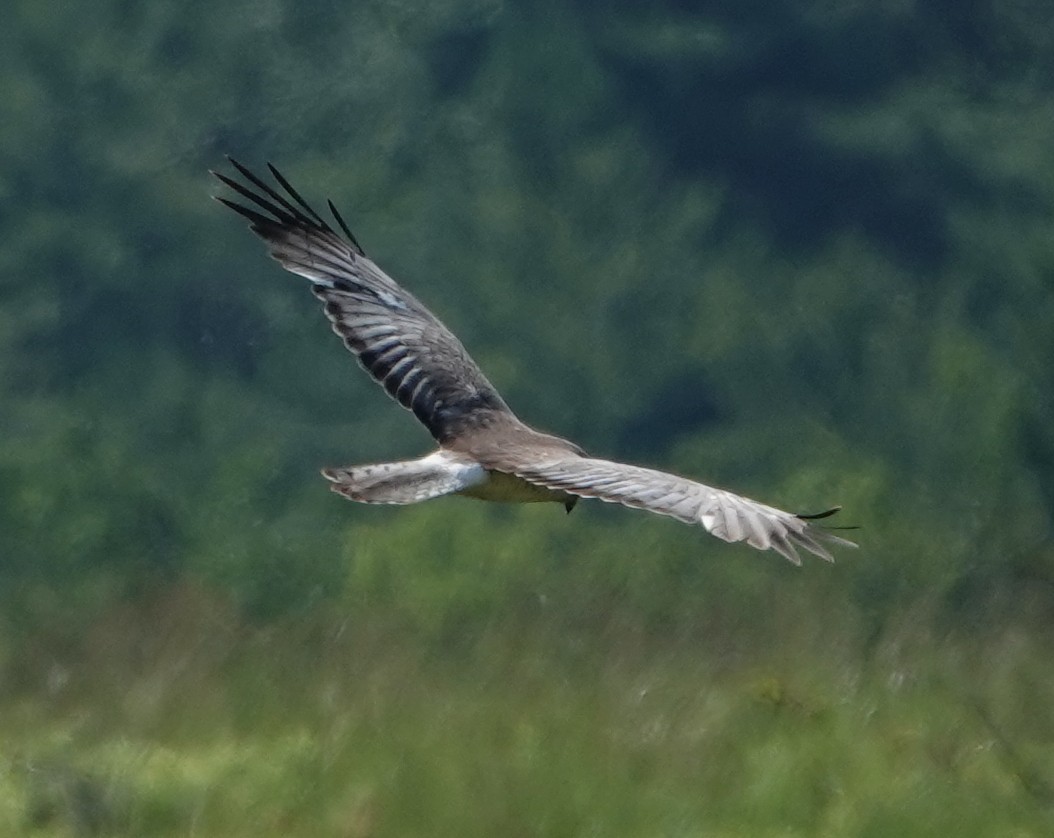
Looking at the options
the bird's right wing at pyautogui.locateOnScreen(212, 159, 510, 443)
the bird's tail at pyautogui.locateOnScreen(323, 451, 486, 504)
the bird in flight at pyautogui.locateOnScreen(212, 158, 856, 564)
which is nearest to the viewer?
the bird in flight at pyautogui.locateOnScreen(212, 158, 856, 564)

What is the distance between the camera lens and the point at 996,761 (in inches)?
238

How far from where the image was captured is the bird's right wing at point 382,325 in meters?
5.60

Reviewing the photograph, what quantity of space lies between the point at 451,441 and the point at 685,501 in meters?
1.20

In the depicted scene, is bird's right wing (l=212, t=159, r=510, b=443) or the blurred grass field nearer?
bird's right wing (l=212, t=159, r=510, b=443)

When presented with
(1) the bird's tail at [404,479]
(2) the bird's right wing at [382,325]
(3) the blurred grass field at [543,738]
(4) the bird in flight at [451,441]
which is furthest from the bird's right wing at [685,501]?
(3) the blurred grass field at [543,738]

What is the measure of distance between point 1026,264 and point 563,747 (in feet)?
17.2

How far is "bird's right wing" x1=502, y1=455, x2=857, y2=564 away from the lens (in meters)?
3.98

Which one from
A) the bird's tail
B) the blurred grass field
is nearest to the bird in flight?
the bird's tail

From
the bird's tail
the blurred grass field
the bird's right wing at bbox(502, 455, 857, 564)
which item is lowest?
the blurred grass field

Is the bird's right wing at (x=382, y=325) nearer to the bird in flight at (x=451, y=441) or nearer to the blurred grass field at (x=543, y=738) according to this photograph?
the bird in flight at (x=451, y=441)

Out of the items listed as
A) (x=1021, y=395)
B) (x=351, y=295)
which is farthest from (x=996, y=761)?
(x=1021, y=395)

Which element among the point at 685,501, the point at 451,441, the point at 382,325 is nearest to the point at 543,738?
the point at 451,441

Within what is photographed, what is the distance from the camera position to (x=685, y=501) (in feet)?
14.0

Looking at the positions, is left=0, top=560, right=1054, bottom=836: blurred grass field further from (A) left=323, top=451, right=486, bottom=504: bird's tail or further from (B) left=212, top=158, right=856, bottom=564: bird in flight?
(A) left=323, top=451, right=486, bottom=504: bird's tail
